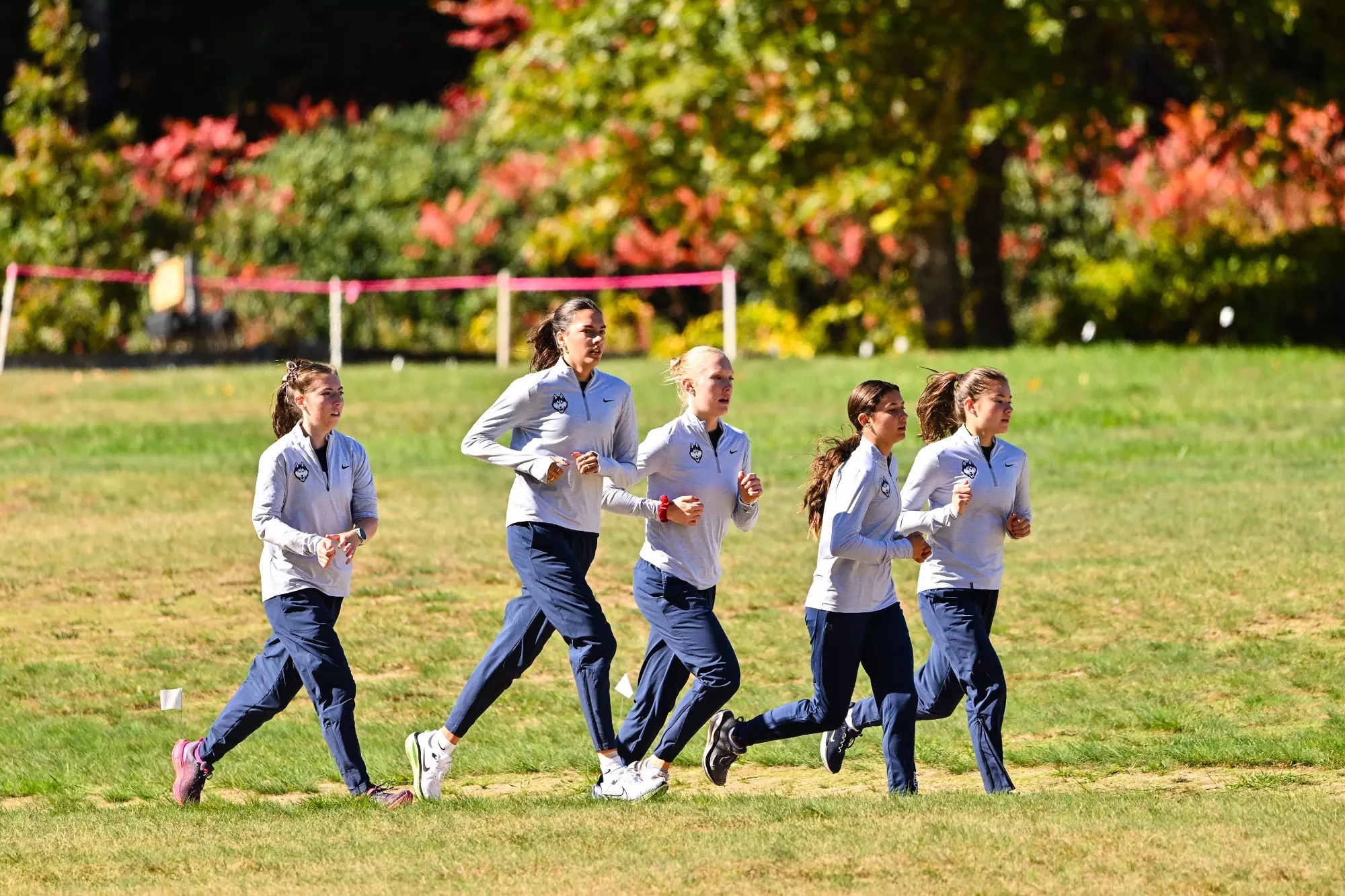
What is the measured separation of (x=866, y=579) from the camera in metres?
7.34

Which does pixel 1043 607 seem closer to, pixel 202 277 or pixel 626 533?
pixel 626 533

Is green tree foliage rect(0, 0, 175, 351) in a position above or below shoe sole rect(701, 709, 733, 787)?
above

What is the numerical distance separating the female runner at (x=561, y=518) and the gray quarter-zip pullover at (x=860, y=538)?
2.61ft

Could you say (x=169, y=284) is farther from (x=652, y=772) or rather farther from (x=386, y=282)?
(x=652, y=772)

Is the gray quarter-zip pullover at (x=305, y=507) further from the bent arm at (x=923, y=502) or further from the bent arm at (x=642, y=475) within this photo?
the bent arm at (x=923, y=502)

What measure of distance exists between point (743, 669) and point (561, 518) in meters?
3.09

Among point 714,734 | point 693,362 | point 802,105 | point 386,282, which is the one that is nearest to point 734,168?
point 802,105

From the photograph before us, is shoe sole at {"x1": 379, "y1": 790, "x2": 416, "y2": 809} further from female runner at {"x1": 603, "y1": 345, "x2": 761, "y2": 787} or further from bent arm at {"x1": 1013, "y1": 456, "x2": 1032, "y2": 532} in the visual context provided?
bent arm at {"x1": 1013, "y1": 456, "x2": 1032, "y2": 532}

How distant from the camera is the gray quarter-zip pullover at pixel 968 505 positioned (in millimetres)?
7336

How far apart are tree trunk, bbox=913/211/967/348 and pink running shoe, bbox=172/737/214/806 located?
17.4 meters

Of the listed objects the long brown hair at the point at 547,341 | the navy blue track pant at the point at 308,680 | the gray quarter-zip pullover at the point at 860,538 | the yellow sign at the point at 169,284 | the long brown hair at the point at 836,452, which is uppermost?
the yellow sign at the point at 169,284

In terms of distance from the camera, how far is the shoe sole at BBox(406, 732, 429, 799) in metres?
7.67

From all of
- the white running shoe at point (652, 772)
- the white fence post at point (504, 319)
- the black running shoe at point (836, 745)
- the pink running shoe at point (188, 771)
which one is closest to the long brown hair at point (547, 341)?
the white running shoe at point (652, 772)

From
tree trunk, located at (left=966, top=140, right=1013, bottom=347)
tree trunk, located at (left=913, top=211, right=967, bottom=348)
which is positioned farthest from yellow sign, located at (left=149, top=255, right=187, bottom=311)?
tree trunk, located at (left=966, top=140, right=1013, bottom=347)
